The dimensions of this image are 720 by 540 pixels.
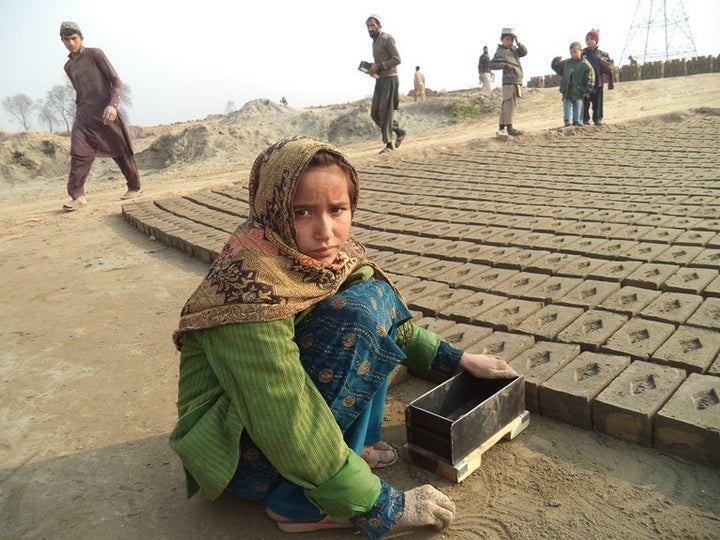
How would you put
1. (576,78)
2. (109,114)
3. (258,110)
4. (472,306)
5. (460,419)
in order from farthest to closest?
(258,110) < (576,78) < (109,114) < (472,306) < (460,419)

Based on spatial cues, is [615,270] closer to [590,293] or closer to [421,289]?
[590,293]

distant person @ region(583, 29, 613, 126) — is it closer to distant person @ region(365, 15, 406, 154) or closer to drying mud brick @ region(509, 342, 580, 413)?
distant person @ region(365, 15, 406, 154)

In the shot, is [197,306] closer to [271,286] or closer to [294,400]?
[271,286]

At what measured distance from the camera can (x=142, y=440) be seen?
6.95 ft

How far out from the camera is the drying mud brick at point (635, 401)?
1.83 metres

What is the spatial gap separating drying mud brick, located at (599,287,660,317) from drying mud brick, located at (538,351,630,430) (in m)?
0.45

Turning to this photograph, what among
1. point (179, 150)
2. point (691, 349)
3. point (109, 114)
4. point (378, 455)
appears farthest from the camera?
point (179, 150)

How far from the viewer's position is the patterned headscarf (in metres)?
1.37

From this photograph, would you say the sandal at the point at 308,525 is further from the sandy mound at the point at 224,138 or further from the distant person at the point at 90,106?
the sandy mound at the point at 224,138

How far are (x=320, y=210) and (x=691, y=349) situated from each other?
158 centimetres

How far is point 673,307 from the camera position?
8.43ft

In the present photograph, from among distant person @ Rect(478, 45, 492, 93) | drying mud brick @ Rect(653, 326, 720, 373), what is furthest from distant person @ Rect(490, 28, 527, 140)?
distant person @ Rect(478, 45, 492, 93)

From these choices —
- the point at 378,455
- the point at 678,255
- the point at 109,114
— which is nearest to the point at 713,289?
the point at 678,255

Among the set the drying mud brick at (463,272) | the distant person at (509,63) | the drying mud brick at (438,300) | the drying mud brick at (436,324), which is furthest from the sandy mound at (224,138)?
the drying mud brick at (436,324)
